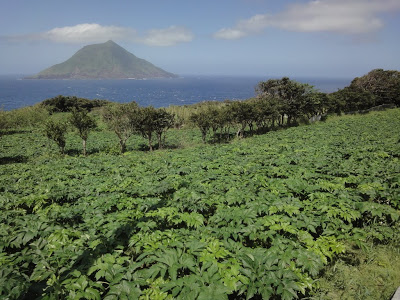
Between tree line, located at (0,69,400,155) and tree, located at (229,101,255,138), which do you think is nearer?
tree line, located at (0,69,400,155)

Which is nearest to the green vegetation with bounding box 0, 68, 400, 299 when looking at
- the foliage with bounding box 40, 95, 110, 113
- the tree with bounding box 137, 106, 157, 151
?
the tree with bounding box 137, 106, 157, 151

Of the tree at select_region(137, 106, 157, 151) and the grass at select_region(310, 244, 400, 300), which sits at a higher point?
the tree at select_region(137, 106, 157, 151)

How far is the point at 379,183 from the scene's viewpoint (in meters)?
8.10

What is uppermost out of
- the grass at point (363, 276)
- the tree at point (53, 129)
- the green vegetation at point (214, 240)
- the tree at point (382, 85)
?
the tree at point (382, 85)

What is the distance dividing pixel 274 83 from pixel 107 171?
3409 centimetres

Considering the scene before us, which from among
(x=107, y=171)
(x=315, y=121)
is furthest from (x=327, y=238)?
(x=315, y=121)

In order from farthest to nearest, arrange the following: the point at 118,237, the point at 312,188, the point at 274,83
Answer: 1. the point at 274,83
2. the point at 312,188
3. the point at 118,237

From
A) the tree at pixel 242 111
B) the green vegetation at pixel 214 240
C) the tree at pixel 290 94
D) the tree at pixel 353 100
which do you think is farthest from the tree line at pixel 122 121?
the tree at pixel 353 100

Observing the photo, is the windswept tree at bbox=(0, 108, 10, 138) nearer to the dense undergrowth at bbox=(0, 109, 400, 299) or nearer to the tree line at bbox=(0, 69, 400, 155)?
the tree line at bbox=(0, 69, 400, 155)

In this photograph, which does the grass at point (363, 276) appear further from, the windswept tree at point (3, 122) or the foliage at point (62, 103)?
the foliage at point (62, 103)

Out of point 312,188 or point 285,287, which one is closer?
point 285,287

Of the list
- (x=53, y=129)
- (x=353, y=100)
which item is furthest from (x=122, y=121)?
(x=353, y=100)

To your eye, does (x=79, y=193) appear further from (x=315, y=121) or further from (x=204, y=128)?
(x=315, y=121)

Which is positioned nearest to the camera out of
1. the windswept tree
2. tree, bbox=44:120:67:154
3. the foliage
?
tree, bbox=44:120:67:154
